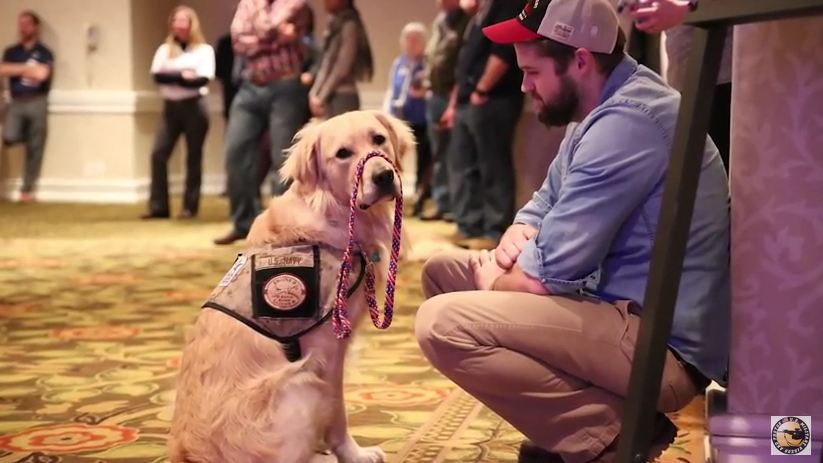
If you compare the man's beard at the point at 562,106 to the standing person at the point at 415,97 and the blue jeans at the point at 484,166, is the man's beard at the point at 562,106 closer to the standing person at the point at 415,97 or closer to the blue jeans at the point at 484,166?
the blue jeans at the point at 484,166

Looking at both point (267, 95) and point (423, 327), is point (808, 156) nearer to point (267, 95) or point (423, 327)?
point (423, 327)

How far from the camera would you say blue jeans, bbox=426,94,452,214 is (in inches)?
353

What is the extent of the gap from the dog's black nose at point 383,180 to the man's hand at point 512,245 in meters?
0.31

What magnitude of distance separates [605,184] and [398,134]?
2.53 feet

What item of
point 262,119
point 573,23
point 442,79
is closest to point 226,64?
point 442,79

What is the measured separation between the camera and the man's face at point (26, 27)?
11.0m

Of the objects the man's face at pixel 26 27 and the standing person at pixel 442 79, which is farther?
the man's face at pixel 26 27

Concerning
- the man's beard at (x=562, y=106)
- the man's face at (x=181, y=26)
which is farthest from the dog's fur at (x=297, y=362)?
the man's face at (x=181, y=26)

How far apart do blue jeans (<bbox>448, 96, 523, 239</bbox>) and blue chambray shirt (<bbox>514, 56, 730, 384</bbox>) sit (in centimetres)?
458

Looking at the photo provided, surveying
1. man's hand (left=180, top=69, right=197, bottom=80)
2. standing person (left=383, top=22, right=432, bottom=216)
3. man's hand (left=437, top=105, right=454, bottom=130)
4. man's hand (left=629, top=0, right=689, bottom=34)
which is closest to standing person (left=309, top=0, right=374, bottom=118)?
man's hand (left=437, top=105, right=454, bottom=130)

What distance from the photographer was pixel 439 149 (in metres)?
9.38

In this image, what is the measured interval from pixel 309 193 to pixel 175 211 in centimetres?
771

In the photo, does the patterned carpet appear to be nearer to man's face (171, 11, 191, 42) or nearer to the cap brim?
the cap brim

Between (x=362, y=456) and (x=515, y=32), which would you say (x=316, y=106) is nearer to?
(x=362, y=456)
